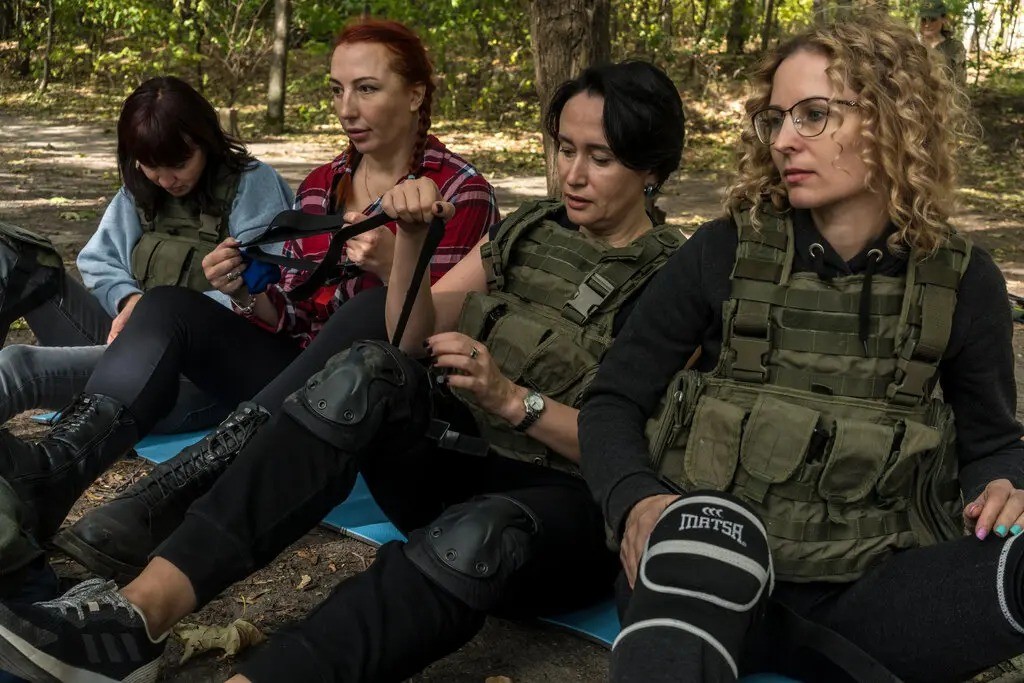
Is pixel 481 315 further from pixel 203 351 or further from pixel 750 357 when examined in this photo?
pixel 203 351

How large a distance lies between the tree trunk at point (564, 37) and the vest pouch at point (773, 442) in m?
2.91

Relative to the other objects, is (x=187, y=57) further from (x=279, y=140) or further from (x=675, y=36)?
(x=675, y=36)

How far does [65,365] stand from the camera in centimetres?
345

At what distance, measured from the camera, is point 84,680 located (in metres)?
2.02

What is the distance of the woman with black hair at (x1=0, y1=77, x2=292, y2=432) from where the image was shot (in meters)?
3.41

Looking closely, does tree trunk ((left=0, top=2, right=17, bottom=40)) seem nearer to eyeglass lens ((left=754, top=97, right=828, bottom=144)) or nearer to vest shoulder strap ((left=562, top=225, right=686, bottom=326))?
vest shoulder strap ((left=562, top=225, right=686, bottom=326))

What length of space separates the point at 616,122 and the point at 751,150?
18.3 inches

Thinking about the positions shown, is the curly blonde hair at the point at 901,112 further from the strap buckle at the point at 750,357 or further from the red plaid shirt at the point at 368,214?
the red plaid shirt at the point at 368,214

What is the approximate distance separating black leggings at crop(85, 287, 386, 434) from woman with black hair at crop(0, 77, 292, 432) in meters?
0.25

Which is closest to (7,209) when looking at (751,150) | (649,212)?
(649,212)

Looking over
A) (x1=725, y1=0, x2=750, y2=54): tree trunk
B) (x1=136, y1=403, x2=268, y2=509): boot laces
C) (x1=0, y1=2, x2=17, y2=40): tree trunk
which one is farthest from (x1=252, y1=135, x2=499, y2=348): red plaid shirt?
(x1=0, y1=2, x2=17, y2=40): tree trunk

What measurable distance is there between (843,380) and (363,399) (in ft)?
3.08

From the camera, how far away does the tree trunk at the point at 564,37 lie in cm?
489

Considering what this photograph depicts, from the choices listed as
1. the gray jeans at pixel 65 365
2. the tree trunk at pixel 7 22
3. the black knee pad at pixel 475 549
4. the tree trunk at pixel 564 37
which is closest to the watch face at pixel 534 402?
the black knee pad at pixel 475 549
